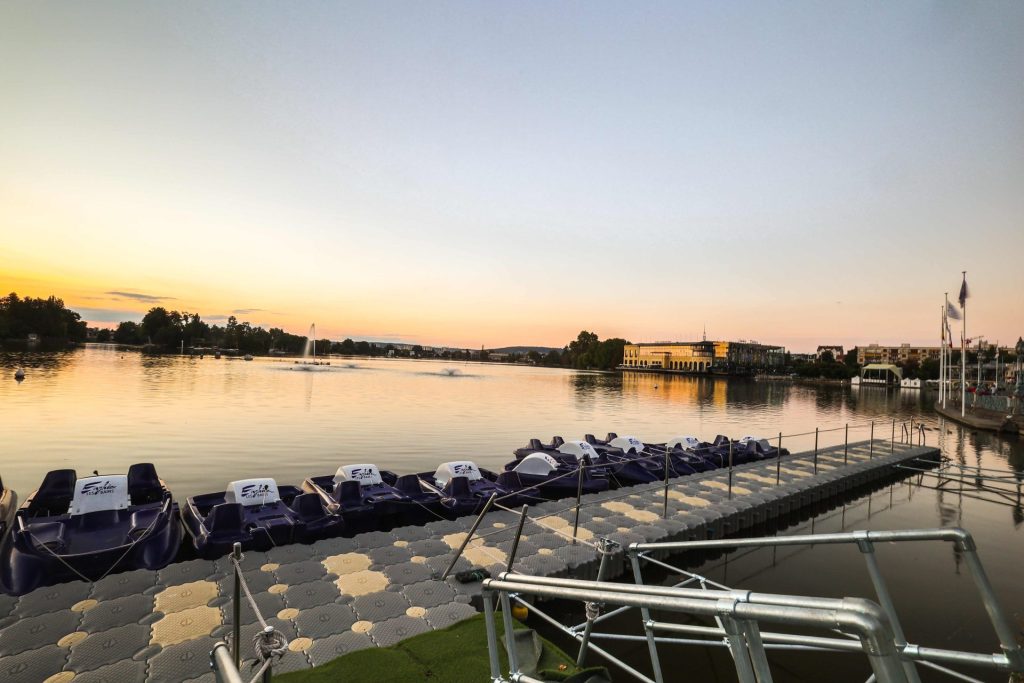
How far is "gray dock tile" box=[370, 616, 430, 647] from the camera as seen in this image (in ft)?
25.1

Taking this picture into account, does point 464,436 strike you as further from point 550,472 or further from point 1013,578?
point 1013,578

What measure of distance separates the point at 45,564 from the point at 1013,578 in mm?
23303

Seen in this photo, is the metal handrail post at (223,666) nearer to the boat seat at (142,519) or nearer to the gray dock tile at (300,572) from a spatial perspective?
the gray dock tile at (300,572)

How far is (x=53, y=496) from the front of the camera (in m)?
13.9

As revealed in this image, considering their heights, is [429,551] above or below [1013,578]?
above

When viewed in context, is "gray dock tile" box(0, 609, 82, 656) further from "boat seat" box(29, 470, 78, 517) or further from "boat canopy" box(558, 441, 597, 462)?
"boat canopy" box(558, 441, 597, 462)

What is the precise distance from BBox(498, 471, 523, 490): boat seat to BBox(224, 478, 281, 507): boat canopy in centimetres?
658

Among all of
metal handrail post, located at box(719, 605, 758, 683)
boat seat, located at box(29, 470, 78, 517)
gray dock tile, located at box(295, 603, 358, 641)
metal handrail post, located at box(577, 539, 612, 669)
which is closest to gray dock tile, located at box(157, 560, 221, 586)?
gray dock tile, located at box(295, 603, 358, 641)

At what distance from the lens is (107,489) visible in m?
13.0

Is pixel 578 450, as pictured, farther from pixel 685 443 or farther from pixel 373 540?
pixel 373 540

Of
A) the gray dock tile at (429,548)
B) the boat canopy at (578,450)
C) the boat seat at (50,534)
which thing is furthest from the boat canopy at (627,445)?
the boat seat at (50,534)

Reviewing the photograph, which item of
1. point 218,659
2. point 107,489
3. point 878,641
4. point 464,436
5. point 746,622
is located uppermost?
point 878,641

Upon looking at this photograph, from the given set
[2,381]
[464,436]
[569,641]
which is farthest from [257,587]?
[2,381]

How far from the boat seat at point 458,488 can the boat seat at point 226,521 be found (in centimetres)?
560
